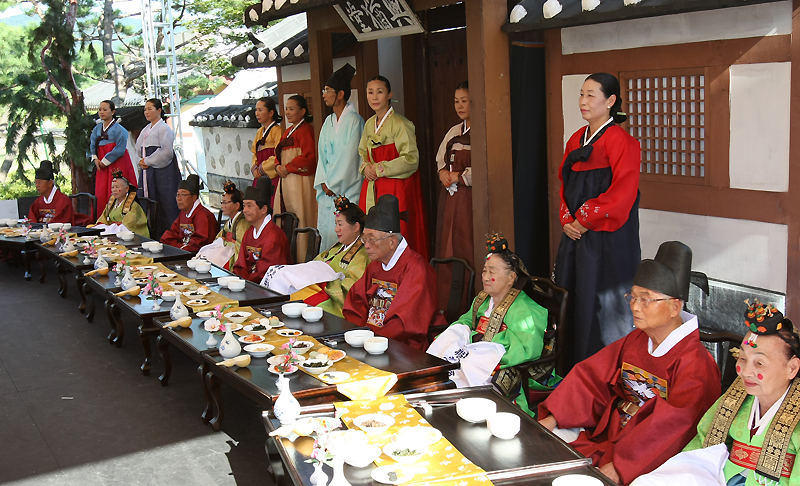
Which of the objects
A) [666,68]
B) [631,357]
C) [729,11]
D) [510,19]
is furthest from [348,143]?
[631,357]

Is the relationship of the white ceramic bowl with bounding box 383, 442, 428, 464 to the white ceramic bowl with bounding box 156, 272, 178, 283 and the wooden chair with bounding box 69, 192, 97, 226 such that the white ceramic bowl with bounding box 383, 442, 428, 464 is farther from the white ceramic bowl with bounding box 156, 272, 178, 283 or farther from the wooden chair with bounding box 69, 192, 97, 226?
the wooden chair with bounding box 69, 192, 97, 226

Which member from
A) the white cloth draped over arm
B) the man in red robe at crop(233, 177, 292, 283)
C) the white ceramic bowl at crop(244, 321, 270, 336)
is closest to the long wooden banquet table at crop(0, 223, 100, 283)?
the white cloth draped over arm

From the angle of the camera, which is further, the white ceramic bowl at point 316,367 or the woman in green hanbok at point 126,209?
the woman in green hanbok at point 126,209

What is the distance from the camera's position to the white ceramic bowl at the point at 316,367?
10.2ft

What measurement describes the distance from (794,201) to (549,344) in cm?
134

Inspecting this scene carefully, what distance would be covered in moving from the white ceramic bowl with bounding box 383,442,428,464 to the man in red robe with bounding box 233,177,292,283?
3.35m

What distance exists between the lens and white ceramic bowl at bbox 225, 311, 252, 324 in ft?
12.9

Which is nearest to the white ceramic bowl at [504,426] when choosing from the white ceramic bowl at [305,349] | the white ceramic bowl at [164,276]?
the white ceramic bowl at [305,349]

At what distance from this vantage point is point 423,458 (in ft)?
7.56

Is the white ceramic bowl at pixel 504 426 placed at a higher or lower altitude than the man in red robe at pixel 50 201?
lower

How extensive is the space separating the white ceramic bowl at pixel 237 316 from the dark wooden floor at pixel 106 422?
1.93 feet

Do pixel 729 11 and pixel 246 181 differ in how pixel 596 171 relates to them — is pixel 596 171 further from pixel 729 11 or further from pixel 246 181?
pixel 246 181

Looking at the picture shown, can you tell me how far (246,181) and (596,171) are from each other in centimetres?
804

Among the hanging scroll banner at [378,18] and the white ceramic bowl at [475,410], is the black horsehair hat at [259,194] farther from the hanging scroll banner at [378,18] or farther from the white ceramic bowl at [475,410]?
the white ceramic bowl at [475,410]
